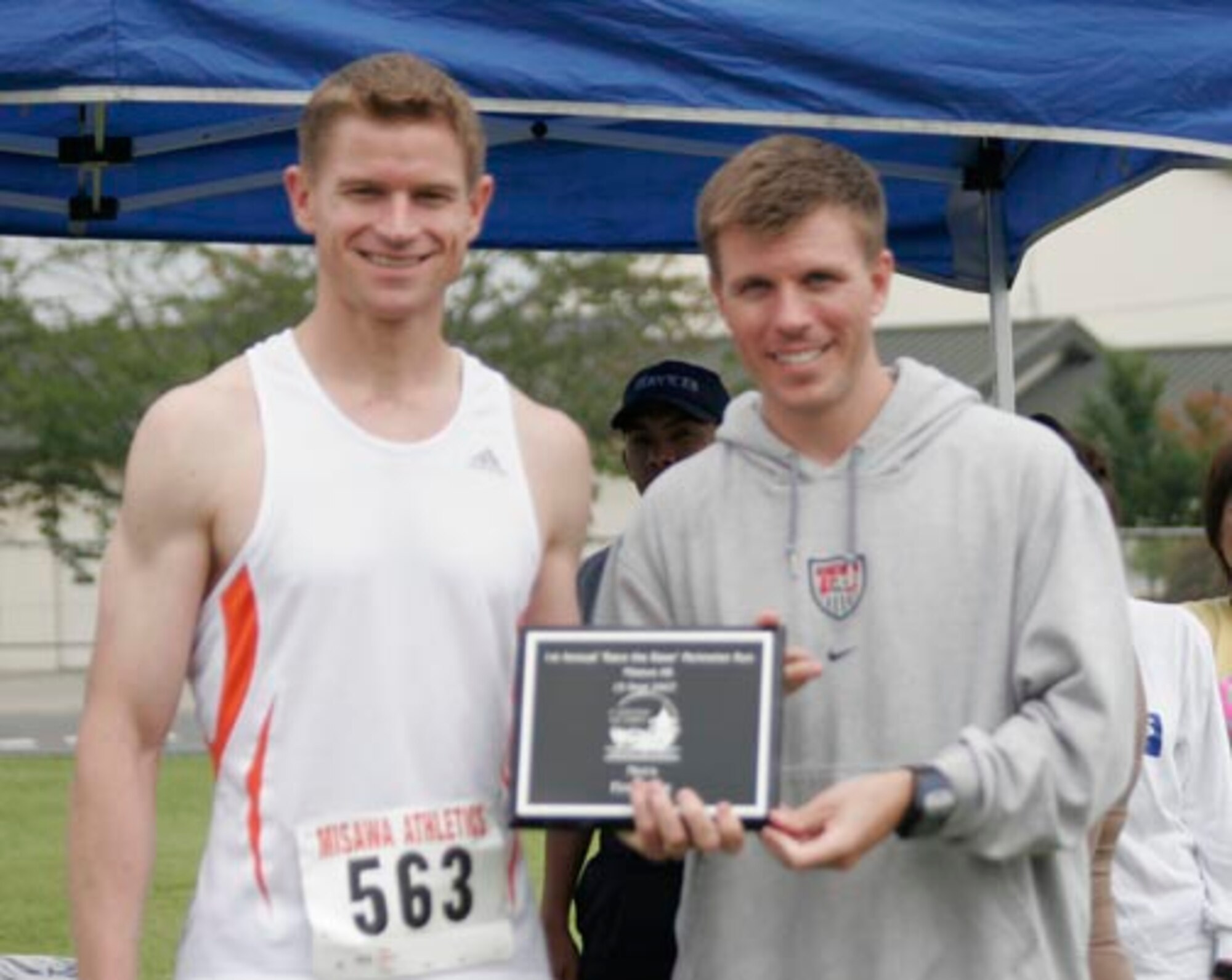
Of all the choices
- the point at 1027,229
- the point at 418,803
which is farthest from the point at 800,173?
the point at 1027,229

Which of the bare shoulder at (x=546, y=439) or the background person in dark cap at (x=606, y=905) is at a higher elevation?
the bare shoulder at (x=546, y=439)

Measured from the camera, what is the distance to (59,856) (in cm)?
1341

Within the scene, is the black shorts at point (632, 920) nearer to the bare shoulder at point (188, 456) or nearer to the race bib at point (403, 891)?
the race bib at point (403, 891)

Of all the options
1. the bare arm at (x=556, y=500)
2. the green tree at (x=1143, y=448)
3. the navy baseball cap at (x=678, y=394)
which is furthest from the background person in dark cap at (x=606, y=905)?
the green tree at (x=1143, y=448)

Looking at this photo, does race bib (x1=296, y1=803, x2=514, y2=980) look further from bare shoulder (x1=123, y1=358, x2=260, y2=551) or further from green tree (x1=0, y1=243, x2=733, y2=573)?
green tree (x1=0, y1=243, x2=733, y2=573)

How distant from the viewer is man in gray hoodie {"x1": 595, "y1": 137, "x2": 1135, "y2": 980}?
3414 mm

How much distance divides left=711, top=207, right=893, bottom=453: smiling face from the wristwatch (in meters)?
0.51

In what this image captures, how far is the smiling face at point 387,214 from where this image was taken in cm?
345

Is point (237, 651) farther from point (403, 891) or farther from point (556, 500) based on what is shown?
point (556, 500)

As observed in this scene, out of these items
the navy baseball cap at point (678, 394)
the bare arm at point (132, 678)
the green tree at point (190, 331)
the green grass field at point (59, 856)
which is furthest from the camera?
the green tree at point (190, 331)

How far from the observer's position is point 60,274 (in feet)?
112

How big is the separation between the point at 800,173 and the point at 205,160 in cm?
382

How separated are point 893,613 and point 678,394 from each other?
7.31ft

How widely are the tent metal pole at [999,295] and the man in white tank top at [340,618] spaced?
11.3 feet
